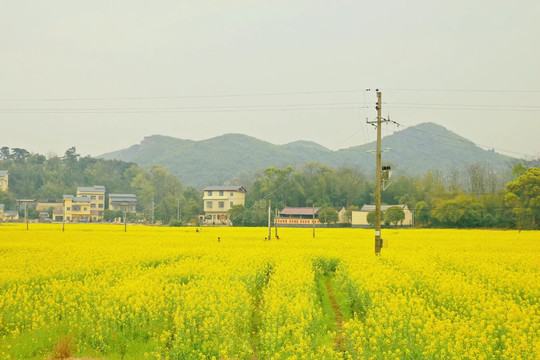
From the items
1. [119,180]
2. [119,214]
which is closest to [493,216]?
[119,214]

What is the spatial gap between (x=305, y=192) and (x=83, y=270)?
308 feet

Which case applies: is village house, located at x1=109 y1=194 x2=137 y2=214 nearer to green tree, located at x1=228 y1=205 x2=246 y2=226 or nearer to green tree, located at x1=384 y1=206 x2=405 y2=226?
green tree, located at x1=228 y1=205 x2=246 y2=226

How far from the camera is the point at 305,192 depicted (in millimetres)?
111875

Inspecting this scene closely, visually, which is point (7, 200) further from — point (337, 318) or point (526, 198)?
point (337, 318)

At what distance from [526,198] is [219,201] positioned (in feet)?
210

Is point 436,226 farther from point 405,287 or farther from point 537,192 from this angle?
point 405,287

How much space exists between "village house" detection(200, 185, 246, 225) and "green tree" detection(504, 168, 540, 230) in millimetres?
58379

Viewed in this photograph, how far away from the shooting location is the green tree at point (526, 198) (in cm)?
6419

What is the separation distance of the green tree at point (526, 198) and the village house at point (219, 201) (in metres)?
58.4

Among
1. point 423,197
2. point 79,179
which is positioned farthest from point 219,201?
point 79,179

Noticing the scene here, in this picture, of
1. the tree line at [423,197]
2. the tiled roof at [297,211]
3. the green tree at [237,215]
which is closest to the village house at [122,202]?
the tree line at [423,197]

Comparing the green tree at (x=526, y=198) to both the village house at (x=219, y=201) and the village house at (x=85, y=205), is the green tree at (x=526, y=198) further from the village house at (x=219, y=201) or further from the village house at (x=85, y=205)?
the village house at (x=85, y=205)

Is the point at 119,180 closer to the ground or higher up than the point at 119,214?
higher up

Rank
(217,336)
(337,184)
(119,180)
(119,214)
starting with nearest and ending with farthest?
(217,336), (337,184), (119,214), (119,180)
